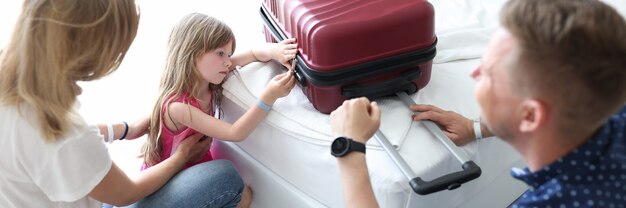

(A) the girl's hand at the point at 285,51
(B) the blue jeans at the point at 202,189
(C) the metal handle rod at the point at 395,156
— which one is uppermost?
(A) the girl's hand at the point at 285,51

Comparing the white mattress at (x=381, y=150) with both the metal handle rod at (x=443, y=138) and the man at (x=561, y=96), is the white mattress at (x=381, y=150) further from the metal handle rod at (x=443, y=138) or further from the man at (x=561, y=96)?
the man at (x=561, y=96)

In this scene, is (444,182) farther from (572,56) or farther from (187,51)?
(187,51)

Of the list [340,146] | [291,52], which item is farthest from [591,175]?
[291,52]

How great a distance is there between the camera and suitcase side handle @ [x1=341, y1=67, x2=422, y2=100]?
3.78 feet

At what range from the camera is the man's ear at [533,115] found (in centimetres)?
73

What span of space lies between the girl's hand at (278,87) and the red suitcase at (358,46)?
2 centimetres

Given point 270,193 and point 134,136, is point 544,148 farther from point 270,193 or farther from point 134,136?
point 134,136

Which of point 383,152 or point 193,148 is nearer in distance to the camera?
point 383,152

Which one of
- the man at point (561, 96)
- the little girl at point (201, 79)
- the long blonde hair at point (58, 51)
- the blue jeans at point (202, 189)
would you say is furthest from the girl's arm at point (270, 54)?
the man at point (561, 96)

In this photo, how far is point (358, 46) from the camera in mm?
1089

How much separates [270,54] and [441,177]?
48 cm

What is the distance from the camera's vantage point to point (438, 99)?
123 centimetres

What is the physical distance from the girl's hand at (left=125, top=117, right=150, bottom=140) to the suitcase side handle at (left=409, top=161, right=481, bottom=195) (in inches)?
26.8

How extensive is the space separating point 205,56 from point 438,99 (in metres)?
0.51
